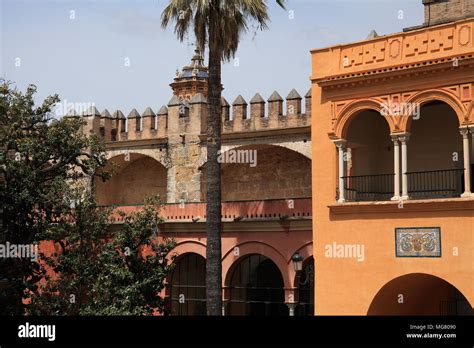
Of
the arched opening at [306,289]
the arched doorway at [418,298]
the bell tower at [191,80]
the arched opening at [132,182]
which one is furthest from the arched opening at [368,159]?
the bell tower at [191,80]

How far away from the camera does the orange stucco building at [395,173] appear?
61.2 feet

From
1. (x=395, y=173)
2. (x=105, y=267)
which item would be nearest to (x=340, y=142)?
(x=395, y=173)

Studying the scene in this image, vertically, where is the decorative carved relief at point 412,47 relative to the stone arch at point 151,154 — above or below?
above

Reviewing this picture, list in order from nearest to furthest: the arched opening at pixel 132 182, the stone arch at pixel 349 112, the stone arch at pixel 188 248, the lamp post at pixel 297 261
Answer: the stone arch at pixel 349 112 < the lamp post at pixel 297 261 < the stone arch at pixel 188 248 < the arched opening at pixel 132 182

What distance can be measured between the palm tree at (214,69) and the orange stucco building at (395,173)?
2348 millimetres

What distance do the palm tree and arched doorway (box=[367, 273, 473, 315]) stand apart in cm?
395

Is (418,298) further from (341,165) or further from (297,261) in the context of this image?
(341,165)

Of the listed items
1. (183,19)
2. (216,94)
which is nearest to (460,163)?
(216,94)

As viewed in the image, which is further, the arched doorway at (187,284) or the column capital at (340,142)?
the arched doorway at (187,284)

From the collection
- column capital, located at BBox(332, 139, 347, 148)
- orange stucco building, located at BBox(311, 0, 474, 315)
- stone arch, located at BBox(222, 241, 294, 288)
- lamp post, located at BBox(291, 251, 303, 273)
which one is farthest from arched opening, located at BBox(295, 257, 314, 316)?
column capital, located at BBox(332, 139, 347, 148)

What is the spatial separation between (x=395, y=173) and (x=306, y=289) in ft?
19.2

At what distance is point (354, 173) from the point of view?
71.1 ft

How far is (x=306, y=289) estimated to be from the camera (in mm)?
24234

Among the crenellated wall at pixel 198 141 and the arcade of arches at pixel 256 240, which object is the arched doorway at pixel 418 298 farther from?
the crenellated wall at pixel 198 141
